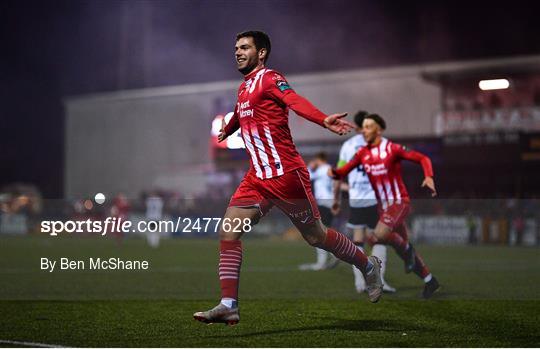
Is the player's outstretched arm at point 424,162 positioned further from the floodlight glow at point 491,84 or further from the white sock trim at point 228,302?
the floodlight glow at point 491,84

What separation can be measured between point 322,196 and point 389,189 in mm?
7218

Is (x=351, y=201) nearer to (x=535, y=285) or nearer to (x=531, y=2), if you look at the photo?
(x=535, y=285)

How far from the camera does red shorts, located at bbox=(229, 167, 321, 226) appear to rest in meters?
7.02

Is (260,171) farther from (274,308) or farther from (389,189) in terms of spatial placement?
(389,189)

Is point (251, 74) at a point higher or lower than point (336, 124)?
higher

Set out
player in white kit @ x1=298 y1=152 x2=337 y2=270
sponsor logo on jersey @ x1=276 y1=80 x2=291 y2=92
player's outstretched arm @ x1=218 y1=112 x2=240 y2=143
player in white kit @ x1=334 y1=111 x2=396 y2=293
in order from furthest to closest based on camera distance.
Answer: player in white kit @ x1=298 y1=152 x2=337 y2=270, player in white kit @ x1=334 y1=111 x2=396 y2=293, player's outstretched arm @ x1=218 y1=112 x2=240 y2=143, sponsor logo on jersey @ x1=276 y1=80 x2=291 y2=92

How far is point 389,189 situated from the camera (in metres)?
10.4

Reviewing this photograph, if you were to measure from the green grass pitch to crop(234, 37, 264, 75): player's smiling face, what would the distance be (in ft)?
7.36

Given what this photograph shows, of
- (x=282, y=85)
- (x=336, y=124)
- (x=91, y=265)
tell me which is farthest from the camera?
(x=91, y=265)

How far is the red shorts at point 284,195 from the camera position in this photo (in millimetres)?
7016

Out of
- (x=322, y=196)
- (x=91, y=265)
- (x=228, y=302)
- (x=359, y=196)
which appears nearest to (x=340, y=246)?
Answer: (x=228, y=302)

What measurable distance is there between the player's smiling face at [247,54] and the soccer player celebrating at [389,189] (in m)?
3.19

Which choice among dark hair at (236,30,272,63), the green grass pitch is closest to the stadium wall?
the green grass pitch

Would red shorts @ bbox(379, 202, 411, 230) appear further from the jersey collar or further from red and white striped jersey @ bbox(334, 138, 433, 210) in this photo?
the jersey collar
